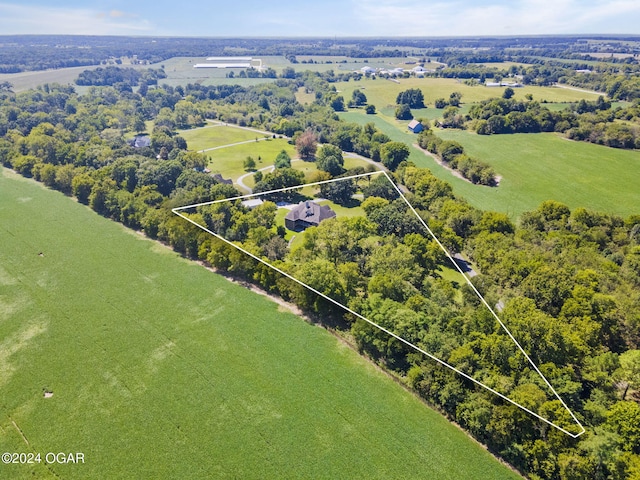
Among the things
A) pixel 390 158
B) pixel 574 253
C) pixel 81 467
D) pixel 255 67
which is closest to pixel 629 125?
pixel 390 158

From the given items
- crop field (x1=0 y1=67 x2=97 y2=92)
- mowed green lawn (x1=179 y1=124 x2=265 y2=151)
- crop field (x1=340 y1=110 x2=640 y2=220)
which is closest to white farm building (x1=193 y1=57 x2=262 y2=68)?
crop field (x1=0 y1=67 x2=97 y2=92)

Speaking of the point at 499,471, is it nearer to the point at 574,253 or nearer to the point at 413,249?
the point at 413,249

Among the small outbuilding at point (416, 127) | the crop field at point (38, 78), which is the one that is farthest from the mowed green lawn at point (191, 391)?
the crop field at point (38, 78)

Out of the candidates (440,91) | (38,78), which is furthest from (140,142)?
(38,78)

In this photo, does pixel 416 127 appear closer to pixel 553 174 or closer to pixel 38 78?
pixel 553 174

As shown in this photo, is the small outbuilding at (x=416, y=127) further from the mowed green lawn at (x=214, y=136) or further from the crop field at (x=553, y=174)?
the mowed green lawn at (x=214, y=136)

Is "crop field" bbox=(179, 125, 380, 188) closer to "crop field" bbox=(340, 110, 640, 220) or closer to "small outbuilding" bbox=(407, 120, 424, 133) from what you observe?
"crop field" bbox=(340, 110, 640, 220)

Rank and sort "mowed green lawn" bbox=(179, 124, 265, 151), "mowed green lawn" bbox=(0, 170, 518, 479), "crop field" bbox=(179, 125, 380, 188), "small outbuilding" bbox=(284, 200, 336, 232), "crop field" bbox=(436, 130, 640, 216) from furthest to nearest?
1. "mowed green lawn" bbox=(179, 124, 265, 151)
2. "crop field" bbox=(179, 125, 380, 188)
3. "crop field" bbox=(436, 130, 640, 216)
4. "mowed green lawn" bbox=(0, 170, 518, 479)
5. "small outbuilding" bbox=(284, 200, 336, 232)
